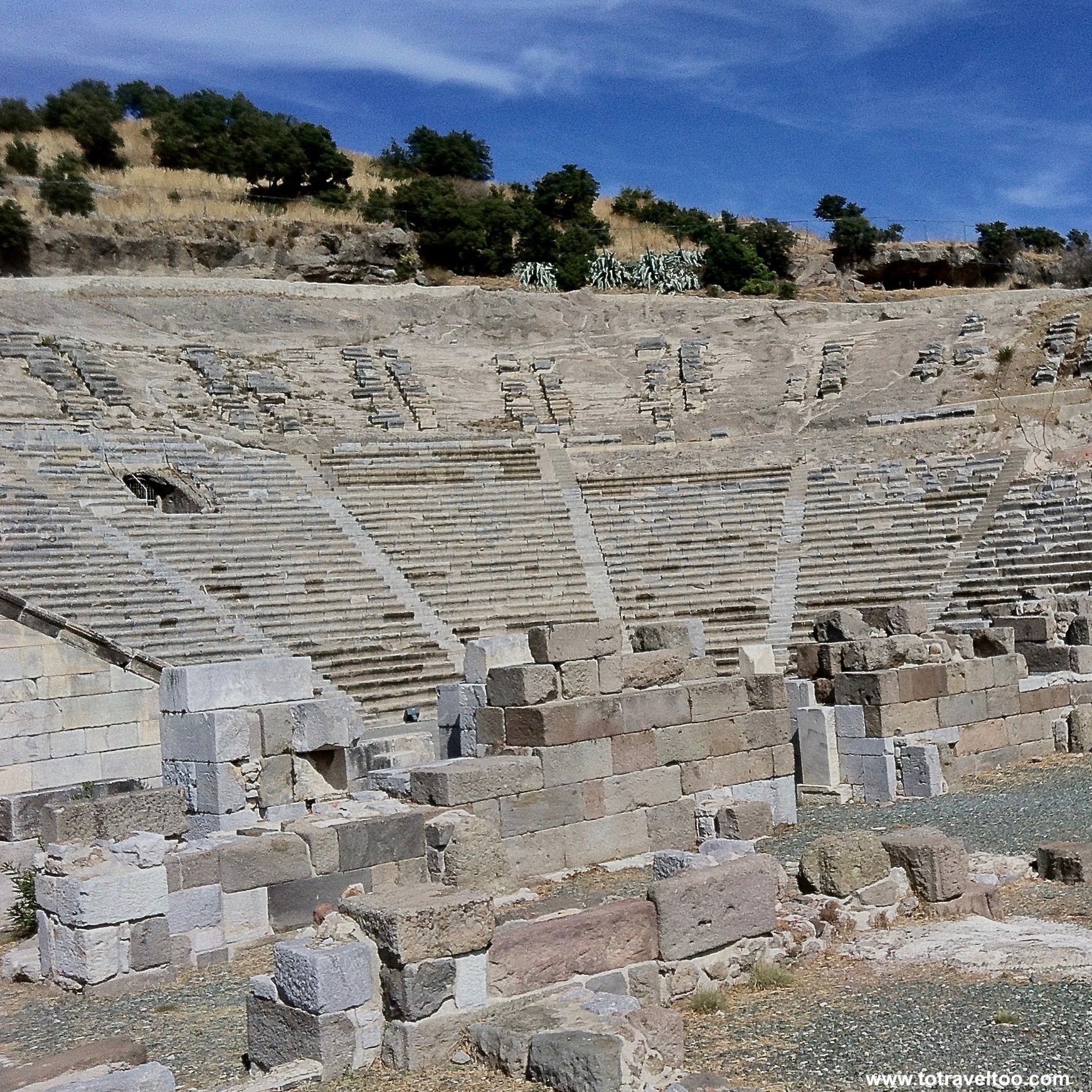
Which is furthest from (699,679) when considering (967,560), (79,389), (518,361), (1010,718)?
(518,361)

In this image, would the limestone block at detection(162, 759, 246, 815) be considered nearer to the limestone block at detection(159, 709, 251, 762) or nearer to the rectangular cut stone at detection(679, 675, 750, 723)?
the limestone block at detection(159, 709, 251, 762)

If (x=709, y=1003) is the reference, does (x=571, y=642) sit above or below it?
above

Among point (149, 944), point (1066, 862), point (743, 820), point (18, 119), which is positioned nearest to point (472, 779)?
point (743, 820)

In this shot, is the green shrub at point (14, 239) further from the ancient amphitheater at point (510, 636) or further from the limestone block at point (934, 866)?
the limestone block at point (934, 866)

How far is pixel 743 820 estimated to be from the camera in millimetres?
10586

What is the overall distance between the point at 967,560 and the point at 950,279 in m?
31.5

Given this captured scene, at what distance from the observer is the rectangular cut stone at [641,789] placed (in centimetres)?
1047

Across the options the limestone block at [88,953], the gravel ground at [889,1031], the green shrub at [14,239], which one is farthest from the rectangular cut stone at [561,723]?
the green shrub at [14,239]

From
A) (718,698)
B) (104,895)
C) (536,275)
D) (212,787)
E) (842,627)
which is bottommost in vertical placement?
(104,895)

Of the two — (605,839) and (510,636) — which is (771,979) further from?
(510,636)

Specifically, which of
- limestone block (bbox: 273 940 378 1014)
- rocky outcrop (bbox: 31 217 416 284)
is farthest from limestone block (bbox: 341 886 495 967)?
rocky outcrop (bbox: 31 217 416 284)

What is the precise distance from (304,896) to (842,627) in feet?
26.7

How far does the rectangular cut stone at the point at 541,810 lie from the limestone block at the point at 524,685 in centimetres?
77

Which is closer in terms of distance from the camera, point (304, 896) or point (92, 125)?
point (304, 896)
